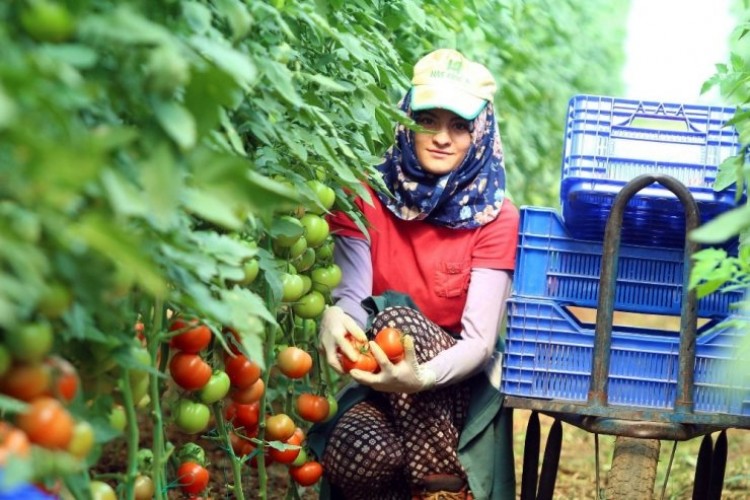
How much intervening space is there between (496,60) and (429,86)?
87.6 inches

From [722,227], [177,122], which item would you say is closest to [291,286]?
[177,122]

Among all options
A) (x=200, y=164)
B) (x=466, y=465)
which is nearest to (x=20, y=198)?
(x=200, y=164)

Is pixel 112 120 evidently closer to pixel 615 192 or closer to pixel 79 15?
pixel 79 15

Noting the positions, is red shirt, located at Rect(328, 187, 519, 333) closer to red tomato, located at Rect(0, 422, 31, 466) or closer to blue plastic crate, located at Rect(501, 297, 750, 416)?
blue plastic crate, located at Rect(501, 297, 750, 416)

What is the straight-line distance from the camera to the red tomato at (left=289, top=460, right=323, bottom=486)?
3.12m

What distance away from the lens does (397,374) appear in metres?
3.01

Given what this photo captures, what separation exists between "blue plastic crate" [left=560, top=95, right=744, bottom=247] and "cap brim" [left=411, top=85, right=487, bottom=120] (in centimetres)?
41

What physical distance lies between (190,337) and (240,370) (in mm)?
315

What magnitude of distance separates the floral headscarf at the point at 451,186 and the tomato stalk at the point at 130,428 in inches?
53.6

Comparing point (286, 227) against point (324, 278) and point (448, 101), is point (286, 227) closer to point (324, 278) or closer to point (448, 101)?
point (324, 278)

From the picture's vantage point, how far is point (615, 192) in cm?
291

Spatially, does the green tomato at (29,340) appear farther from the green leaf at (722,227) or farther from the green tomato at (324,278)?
the green tomato at (324,278)

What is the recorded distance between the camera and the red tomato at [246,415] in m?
2.99

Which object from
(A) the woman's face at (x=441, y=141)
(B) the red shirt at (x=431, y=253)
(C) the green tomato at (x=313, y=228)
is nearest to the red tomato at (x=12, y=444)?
(C) the green tomato at (x=313, y=228)
